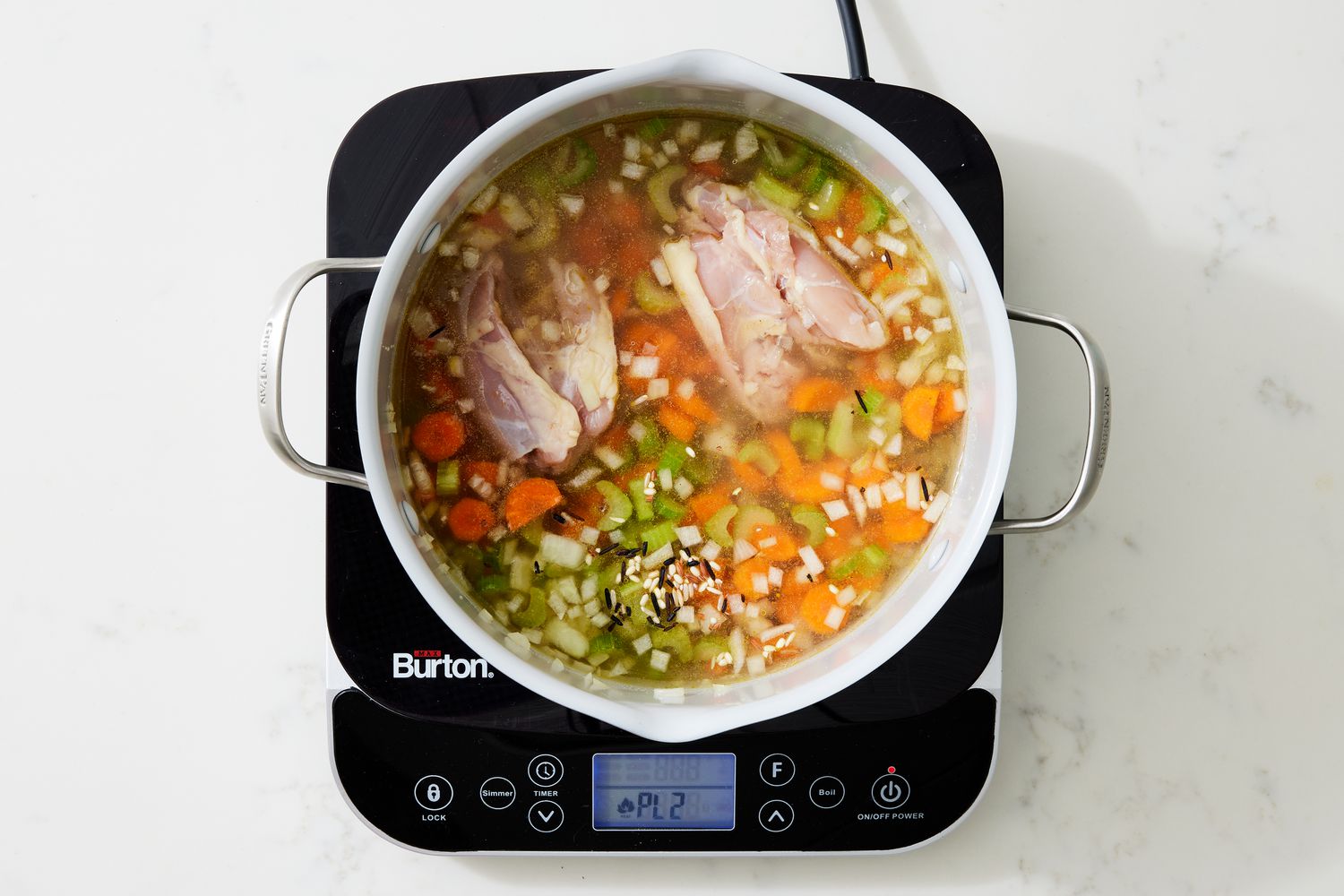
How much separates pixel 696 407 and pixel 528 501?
0.21m

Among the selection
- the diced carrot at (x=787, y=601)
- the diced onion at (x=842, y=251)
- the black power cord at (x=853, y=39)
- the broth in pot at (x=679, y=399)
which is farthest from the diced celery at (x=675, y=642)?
the black power cord at (x=853, y=39)

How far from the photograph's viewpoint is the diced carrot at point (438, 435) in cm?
104

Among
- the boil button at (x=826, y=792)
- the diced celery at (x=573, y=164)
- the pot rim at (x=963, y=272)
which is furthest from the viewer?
the boil button at (x=826, y=792)

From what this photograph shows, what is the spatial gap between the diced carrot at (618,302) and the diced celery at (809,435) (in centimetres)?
22

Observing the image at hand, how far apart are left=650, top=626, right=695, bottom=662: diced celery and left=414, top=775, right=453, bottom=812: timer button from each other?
12.3 inches

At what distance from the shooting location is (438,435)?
3.41 ft

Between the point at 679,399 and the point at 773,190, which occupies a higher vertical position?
the point at 773,190

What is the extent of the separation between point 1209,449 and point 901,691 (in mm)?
518

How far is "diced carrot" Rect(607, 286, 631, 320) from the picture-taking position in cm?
103

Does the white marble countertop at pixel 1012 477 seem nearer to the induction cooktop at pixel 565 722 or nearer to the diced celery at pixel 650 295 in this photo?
the induction cooktop at pixel 565 722

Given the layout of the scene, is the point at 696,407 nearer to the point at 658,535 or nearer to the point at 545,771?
the point at 658,535

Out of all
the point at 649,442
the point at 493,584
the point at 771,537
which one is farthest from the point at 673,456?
the point at 493,584

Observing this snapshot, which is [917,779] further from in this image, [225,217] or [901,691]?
[225,217]

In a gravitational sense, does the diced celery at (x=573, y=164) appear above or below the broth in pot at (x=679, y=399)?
above
